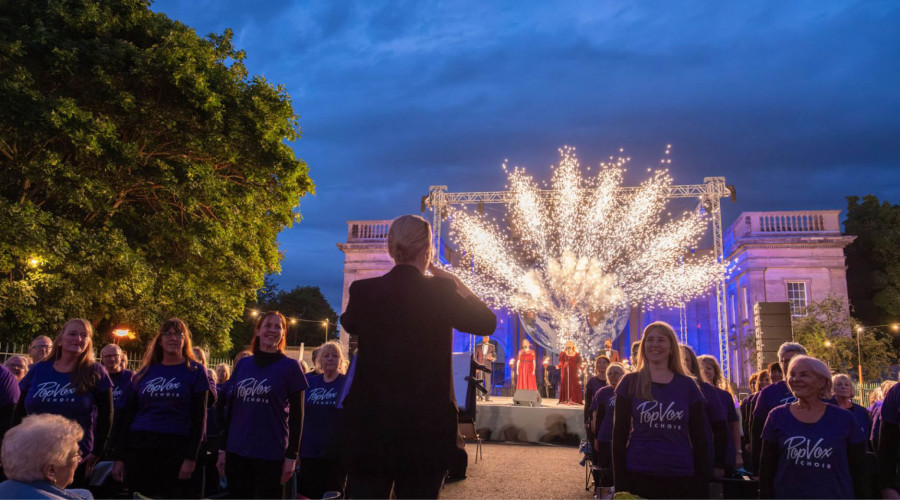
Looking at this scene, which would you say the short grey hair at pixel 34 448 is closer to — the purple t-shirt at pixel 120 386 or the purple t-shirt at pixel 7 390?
the purple t-shirt at pixel 7 390

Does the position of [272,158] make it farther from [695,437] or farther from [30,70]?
Answer: [695,437]

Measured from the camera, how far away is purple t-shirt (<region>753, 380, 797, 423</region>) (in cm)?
529

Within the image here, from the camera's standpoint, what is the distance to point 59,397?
4574 millimetres

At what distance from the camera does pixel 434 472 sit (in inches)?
84.6

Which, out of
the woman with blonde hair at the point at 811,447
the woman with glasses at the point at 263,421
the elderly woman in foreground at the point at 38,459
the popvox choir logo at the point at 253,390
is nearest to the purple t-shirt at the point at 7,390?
the woman with glasses at the point at 263,421

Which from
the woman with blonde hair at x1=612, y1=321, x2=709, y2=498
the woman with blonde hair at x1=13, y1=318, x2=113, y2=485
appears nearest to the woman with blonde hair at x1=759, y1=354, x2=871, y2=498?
the woman with blonde hair at x1=612, y1=321, x2=709, y2=498

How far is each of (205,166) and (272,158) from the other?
1.87 meters

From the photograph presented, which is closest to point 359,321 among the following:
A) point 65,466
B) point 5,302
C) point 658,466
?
point 65,466

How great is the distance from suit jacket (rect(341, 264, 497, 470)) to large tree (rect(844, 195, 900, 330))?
122ft

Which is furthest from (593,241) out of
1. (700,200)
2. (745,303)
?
(745,303)

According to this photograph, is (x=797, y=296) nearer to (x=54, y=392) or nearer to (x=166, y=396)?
(x=166, y=396)

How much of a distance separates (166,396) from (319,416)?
1503 millimetres

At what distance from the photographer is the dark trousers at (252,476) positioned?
166 inches

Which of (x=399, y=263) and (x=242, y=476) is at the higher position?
(x=399, y=263)
